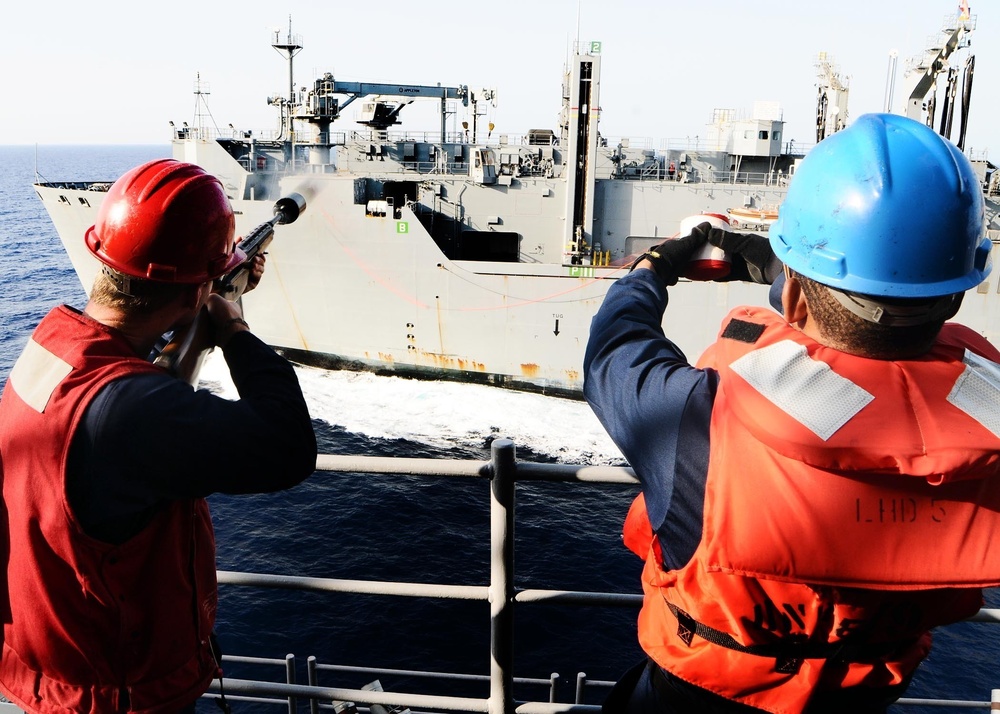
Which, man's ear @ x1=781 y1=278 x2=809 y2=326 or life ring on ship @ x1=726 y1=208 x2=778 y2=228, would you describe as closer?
man's ear @ x1=781 y1=278 x2=809 y2=326

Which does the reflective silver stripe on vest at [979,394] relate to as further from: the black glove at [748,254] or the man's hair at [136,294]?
the man's hair at [136,294]

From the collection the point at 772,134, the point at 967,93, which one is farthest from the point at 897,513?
the point at 967,93

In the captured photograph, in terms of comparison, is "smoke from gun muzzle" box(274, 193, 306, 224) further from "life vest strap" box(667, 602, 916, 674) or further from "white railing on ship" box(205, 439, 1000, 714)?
"life vest strap" box(667, 602, 916, 674)

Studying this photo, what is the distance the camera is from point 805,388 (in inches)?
44.9

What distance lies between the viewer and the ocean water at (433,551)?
34.3 feet

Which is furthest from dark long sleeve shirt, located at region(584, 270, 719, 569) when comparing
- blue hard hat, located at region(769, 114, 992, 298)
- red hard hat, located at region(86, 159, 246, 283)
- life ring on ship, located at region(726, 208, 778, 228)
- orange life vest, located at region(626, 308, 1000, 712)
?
life ring on ship, located at region(726, 208, 778, 228)

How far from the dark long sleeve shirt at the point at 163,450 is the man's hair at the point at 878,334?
3.34ft

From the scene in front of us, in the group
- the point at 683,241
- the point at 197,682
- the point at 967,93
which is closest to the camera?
the point at 197,682

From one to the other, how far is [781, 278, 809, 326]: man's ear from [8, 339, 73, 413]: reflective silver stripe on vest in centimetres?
136

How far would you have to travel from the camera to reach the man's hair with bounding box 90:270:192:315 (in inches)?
61.2

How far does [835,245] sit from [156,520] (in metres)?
1.40

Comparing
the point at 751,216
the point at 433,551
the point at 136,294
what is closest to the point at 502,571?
the point at 136,294

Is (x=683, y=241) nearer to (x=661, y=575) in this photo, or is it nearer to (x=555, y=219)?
(x=661, y=575)

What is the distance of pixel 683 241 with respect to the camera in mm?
1745
